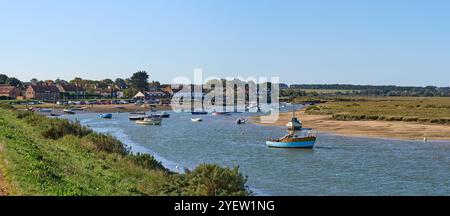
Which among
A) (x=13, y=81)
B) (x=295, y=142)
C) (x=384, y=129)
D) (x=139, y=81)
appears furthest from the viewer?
(x=139, y=81)

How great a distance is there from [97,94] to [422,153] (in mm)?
142730

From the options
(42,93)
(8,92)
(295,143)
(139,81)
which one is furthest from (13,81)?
(295,143)

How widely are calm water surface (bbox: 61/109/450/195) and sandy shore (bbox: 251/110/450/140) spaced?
4.54 m

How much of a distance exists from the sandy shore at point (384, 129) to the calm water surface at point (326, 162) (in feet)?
14.9

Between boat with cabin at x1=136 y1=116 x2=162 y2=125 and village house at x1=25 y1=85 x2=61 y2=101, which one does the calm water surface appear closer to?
boat with cabin at x1=136 y1=116 x2=162 y2=125

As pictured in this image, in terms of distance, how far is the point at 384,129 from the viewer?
6519 centimetres

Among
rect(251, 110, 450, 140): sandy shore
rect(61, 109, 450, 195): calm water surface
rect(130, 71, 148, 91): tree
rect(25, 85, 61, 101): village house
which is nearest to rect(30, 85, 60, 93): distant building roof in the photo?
rect(25, 85, 61, 101): village house

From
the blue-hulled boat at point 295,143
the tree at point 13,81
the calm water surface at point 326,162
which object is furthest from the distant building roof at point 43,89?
the blue-hulled boat at point 295,143

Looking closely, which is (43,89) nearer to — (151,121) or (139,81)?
(139,81)

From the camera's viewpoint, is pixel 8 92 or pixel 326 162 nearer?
pixel 326 162

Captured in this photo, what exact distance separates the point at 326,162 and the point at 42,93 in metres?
122

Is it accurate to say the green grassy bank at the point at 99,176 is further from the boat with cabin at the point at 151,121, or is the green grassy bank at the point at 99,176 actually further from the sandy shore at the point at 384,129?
the boat with cabin at the point at 151,121

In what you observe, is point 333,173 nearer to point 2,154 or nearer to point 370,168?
point 370,168

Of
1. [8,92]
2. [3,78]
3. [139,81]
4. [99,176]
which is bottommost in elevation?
[99,176]
